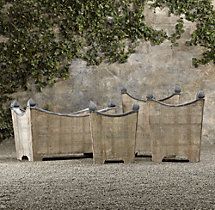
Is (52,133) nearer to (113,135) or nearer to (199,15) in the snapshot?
(113,135)

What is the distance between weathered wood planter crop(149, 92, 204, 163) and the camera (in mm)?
5590

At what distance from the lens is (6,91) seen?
25.1 feet

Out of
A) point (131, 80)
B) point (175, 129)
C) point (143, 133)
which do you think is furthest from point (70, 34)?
point (175, 129)

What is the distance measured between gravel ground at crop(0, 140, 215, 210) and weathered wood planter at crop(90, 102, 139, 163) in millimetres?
113

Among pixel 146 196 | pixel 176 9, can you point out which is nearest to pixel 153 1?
pixel 176 9

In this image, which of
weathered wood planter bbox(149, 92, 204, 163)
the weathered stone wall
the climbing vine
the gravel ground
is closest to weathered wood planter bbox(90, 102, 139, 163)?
the gravel ground

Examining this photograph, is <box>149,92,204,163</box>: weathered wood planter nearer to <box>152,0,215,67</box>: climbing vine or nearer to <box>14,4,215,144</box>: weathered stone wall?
<box>14,4,215,144</box>: weathered stone wall

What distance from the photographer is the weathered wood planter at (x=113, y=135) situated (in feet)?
18.2

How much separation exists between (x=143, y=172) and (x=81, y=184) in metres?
0.77

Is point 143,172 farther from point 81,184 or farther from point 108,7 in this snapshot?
point 108,7

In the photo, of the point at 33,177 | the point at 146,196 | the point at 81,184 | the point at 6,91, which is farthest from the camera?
the point at 6,91

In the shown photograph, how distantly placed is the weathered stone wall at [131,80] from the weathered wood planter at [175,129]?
80.9 inches

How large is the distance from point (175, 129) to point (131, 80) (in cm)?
219

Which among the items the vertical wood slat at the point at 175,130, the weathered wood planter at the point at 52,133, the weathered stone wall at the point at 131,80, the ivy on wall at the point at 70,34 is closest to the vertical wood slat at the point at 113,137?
the vertical wood slat at the point at 175,130
